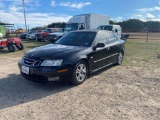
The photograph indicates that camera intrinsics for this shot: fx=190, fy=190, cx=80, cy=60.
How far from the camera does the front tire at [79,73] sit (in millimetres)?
4974

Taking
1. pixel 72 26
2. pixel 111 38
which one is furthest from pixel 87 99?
pixel 72 26

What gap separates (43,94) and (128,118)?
2139 millimetres

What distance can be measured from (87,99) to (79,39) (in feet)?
7.84

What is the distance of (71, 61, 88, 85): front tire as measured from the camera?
4.97 meters

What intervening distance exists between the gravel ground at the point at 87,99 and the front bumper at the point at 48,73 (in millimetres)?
221

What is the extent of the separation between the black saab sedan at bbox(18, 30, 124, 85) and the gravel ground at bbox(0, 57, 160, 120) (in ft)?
1.04

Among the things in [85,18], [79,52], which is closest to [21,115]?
[79,52]

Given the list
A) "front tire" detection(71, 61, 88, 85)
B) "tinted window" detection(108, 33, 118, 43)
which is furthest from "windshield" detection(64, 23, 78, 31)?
"front tire" detection(71, 61, 88, 85)

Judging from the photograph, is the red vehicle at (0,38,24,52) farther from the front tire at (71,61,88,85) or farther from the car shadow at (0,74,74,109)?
the front tire at (71,61,88,85)

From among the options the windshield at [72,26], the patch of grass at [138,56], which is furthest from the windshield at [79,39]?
the windshield at [72,26]

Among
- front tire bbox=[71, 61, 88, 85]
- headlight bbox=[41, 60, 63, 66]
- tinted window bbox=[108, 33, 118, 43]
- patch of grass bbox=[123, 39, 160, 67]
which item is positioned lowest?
patch of grass bbox=[123, 39, 160, 67]

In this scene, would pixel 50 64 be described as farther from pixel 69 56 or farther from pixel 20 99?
pixel 20 99

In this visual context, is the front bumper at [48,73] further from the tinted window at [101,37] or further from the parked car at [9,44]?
the parked car at [9,44]

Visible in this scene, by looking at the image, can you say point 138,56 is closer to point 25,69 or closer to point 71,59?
point 71,59
